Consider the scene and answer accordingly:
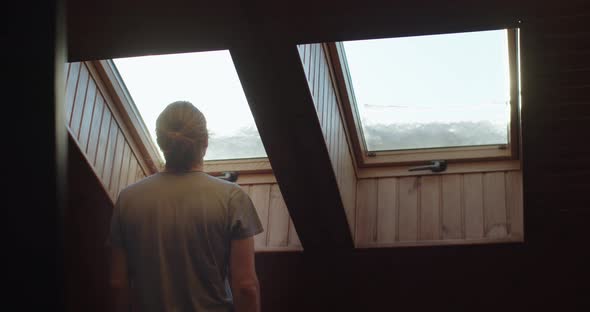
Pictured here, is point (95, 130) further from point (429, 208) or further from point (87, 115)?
point (429, 208)

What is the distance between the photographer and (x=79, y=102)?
2447mm

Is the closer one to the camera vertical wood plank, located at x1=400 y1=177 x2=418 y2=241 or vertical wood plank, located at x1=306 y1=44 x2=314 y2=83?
vertical wood plank, located at x1=306 y1=44 x2=314 y2=83

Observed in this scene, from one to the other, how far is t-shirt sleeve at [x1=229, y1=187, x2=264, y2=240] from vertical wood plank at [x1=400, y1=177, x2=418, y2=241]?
48.3 inches

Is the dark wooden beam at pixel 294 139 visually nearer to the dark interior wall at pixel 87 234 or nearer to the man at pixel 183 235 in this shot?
the man at pixel 183 235

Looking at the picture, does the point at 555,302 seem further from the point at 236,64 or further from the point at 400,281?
the point at 236,64

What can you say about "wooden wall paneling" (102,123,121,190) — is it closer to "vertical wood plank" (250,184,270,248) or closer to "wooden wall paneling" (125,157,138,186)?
"wooden wall paneling" (125,157,138,186)

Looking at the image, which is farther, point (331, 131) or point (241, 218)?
point (331, 131)

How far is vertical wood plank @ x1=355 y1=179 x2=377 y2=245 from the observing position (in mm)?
2846

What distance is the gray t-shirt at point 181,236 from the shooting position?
5.29 ft

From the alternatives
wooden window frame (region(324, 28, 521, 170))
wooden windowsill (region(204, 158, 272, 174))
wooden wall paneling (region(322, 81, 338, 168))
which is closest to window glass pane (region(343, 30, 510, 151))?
wooden window frame (region(324, 28, 521, 170))

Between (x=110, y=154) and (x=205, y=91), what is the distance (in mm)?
473

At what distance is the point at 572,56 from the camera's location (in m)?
2.06

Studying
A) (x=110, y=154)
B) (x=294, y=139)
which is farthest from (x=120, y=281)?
(x=110, y=154)

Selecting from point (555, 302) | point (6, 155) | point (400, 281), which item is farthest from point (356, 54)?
point (6, 155)
